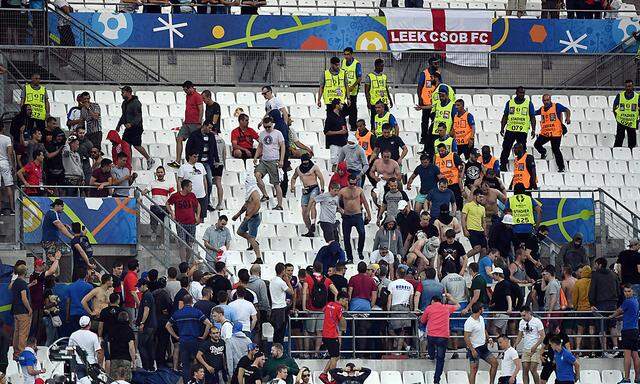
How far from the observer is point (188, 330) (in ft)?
85.7

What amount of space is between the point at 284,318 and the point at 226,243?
2430mm

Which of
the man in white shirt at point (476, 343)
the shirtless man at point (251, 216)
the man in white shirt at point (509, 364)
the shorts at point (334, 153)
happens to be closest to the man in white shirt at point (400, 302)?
the man in white shirt at point (476, 343)

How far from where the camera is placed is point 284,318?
27.4 m

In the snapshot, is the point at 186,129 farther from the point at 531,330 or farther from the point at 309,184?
the point at 531,330

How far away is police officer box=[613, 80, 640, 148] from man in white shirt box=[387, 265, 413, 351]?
896 cm

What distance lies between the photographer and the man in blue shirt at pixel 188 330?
85.6 feet

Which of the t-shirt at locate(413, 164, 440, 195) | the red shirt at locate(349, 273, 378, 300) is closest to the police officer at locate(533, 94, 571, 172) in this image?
the t-shirt at locate(413, 164, 440, 195)

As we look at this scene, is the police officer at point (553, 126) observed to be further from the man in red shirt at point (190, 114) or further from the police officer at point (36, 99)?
the police officer at point (36, 99)

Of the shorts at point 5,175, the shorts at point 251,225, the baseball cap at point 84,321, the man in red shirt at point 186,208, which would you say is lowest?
the baseball cap at point 84,321

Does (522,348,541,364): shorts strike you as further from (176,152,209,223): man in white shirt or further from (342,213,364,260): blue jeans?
(176,152,209,223): man in white shirt

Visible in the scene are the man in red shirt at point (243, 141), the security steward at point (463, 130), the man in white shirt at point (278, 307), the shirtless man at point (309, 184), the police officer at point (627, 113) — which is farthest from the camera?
the police officer at point (627, 113)

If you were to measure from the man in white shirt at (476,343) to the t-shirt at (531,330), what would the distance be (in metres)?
0.52

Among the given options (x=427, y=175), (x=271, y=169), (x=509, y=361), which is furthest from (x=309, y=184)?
(x=509, y=361)

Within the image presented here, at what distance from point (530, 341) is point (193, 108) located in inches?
310
